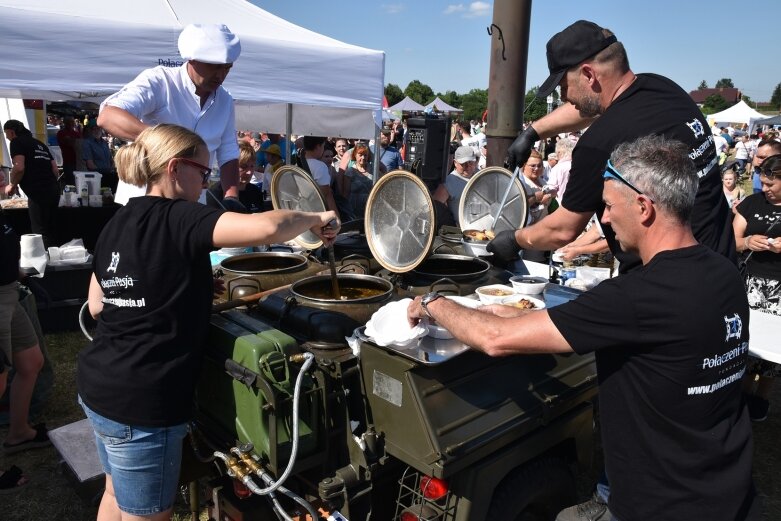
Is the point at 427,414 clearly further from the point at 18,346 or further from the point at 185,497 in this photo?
the point at 18,346

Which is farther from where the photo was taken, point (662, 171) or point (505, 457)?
point (505, 457)

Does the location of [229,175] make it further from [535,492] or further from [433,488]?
[535,492]

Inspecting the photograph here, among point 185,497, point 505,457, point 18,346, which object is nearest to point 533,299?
point 505,457

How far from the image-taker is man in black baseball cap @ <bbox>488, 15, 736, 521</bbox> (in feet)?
7.73

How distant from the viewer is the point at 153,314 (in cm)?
196

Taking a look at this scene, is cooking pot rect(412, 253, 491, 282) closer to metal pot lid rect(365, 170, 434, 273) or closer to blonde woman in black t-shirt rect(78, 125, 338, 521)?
metal pot lid rect(365, 170, 434, 273)

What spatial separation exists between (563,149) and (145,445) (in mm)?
8187

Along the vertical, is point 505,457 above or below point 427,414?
below

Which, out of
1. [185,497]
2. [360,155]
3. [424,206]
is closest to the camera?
[424,206]

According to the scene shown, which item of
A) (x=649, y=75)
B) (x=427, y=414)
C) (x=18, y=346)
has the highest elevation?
(x=649, y=75)

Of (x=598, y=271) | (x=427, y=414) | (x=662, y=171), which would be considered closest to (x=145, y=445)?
(x=427, y=414)

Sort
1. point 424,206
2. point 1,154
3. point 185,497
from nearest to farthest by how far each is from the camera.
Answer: point 424,206
point 185,497
point 1,154

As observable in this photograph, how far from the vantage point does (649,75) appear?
2.54m

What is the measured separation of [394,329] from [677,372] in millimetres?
880
